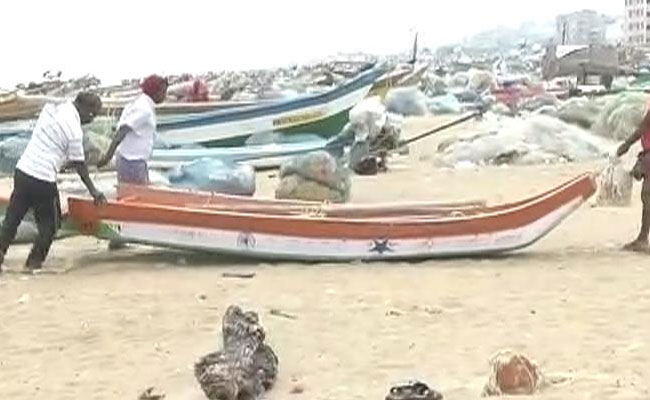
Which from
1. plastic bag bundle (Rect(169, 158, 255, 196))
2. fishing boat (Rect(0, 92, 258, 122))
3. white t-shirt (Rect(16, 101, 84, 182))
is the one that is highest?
white t-shirt (Rect(16, 101, 84, 182))

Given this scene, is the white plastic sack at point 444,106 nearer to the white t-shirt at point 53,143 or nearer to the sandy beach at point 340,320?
the sandy beach at point 340,320

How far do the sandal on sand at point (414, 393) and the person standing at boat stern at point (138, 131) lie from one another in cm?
535

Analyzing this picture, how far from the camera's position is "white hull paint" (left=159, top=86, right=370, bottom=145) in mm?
19969

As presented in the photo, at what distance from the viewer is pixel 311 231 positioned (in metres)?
10.2

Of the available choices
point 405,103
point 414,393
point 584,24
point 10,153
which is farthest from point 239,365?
point 584,24

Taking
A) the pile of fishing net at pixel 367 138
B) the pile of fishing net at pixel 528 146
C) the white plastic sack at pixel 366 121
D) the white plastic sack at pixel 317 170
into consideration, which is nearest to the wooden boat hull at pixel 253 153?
the pile of fishing net at pixel 367 138

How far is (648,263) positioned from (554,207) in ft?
2.94

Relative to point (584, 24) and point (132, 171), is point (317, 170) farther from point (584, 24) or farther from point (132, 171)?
point (584, 24)

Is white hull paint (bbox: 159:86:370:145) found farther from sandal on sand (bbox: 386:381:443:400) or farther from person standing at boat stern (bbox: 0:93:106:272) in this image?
sandal on sand (bbox: 386:381:443:400)

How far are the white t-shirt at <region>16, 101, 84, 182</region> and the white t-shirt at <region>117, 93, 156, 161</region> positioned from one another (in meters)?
0.93

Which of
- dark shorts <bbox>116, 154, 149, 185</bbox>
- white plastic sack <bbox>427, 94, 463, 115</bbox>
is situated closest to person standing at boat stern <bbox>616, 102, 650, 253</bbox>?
dark shorts <bbox>116, 154, 149, 185</bbox>

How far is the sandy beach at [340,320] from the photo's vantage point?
6.46 m

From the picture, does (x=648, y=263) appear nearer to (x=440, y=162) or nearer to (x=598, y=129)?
(x=440, y=162)

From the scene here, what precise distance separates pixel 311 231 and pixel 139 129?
160cm
